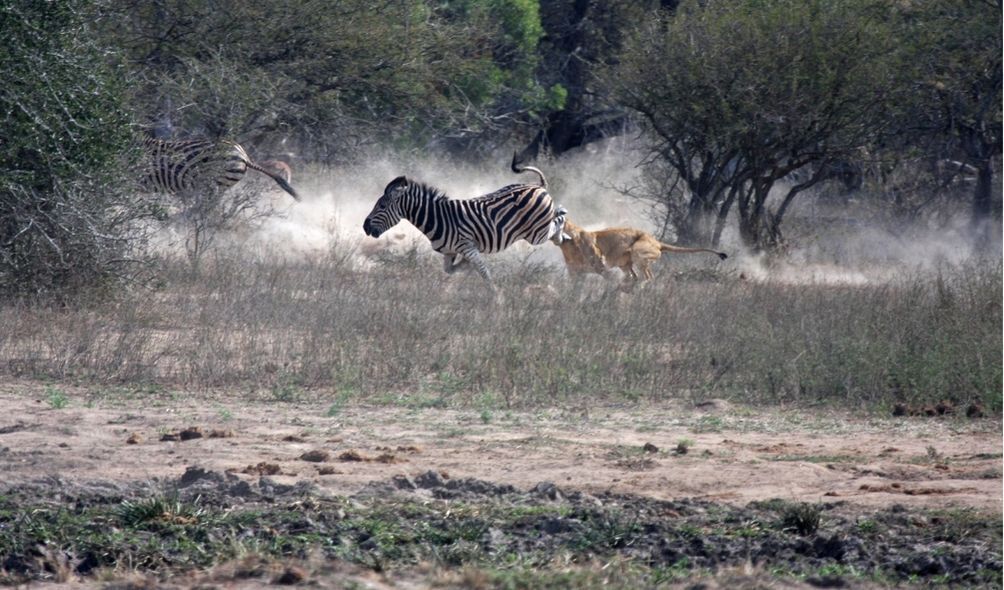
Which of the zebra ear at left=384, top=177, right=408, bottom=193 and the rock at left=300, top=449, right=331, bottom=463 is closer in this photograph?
the rock at left=300, top=449, right=331, bottom=463

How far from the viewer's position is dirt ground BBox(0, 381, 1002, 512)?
257 inches

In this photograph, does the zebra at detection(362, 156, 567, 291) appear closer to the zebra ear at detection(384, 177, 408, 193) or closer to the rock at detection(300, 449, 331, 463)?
the zebra ear at detection(384, 177, 408, 193)

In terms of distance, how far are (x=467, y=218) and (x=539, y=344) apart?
20.9 feet

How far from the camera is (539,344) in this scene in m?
10.0

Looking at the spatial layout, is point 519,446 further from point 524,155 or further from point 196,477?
point 524,155

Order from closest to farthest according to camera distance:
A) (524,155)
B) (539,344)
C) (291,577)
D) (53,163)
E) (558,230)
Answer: (291,577) → (539,344) → (53,163) → (558,230) → (524,155)

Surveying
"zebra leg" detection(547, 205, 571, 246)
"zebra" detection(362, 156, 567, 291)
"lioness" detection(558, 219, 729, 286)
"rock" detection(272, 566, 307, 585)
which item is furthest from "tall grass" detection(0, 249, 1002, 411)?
"rock" detection(272, 566, 307, 585)

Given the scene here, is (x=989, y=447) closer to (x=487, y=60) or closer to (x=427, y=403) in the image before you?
(x=427, y=403)

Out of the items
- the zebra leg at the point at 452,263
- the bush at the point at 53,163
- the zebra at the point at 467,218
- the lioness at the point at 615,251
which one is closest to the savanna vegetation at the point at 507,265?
the bush at the point at 53,163

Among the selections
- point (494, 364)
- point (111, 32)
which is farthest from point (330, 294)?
point (111, 32)

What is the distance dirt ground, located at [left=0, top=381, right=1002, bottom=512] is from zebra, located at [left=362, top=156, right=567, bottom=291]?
708 cm

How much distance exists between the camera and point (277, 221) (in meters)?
20.3

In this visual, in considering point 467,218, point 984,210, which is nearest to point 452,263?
point 467,218

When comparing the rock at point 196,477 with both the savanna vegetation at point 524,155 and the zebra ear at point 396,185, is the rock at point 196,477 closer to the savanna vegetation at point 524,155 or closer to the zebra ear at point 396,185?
the savanna vegetation at point 524,155
